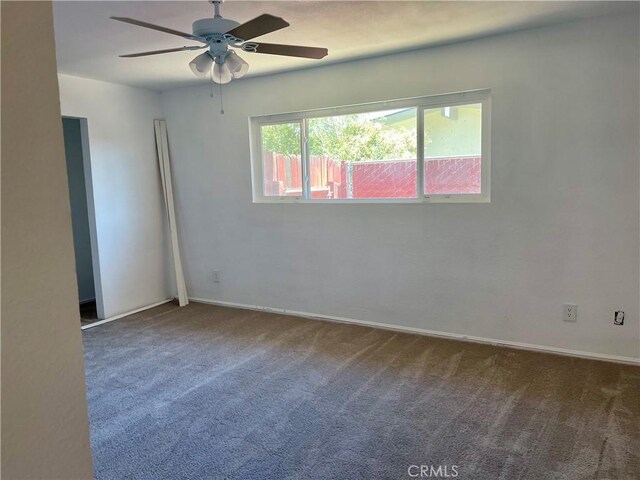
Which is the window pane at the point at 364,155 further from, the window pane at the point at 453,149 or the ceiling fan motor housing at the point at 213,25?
the ceiling fan motor housing at the point at 213,25

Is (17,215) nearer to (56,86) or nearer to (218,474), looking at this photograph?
(56,86)

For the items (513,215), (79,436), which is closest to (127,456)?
(79,436)

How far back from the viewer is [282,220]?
4.45 meters

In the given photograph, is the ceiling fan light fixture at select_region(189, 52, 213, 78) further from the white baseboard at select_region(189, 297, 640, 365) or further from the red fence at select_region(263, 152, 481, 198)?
the white baseboard at select_region(189, 297, 640, 365)

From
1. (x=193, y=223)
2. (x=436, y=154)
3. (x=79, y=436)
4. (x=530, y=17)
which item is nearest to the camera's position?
(x=79, y=436)

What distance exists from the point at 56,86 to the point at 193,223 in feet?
14.8

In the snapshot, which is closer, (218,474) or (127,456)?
(218,474)

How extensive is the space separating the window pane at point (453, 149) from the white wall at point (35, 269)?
336cm

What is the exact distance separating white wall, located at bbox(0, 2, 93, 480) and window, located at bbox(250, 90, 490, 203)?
132 inches

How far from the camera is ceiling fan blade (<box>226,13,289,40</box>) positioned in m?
2.02

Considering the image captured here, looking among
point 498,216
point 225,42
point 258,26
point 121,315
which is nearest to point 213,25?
point 225,42

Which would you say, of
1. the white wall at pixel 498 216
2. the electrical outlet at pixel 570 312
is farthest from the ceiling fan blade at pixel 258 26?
the electrical outlet at pixel 570 312

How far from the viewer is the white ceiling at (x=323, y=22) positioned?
2578 millimetres

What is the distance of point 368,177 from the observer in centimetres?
404
